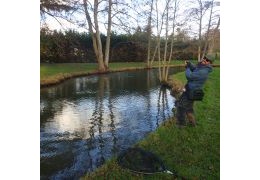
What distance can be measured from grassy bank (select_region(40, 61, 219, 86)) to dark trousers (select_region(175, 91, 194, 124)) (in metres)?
0.42

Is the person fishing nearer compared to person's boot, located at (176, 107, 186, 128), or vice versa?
the person fishing

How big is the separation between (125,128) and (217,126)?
3.54ft

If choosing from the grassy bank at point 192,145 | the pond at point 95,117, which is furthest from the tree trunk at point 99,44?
the grassy bank at point 192,145

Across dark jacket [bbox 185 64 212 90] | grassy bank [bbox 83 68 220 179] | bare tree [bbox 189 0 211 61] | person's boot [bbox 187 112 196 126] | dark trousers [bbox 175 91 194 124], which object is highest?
bare tree [bbox 189 0 211 61]

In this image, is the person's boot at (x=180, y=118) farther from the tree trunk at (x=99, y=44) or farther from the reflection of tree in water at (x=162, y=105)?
the tree trunk at (x=99, y=44)

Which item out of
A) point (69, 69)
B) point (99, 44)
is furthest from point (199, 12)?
point (69, 69)

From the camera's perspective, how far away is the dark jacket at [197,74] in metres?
4.46

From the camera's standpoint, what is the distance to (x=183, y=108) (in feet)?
15.1

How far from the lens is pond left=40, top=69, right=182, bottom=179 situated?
432 cm

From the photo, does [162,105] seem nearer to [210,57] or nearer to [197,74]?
[197,74]

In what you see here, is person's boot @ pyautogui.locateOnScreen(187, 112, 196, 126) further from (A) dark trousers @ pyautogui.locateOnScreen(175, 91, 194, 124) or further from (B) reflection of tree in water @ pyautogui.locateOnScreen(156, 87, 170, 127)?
(B) reflection of tree in water @ pyautogui.locateOnScreen(156, 87, 170, 127)

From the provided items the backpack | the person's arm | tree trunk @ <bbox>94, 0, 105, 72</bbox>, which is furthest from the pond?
the backpack

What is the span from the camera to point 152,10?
4.67m
